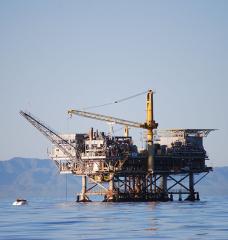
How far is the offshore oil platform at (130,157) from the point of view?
182 metres

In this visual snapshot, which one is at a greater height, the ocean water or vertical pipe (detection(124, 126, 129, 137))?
vertical pipe (detection(124, 126, 129, 137))

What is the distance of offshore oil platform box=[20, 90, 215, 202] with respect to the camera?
181750 millimetres

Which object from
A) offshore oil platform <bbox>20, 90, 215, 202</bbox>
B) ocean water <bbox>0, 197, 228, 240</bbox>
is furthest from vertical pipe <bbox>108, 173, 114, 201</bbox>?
ocean water <bbox>0, 197, 228, 240</bbox>

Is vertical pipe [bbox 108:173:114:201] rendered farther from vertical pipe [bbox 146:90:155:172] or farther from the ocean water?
the ocean water

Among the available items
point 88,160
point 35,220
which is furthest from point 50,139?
point 35,220

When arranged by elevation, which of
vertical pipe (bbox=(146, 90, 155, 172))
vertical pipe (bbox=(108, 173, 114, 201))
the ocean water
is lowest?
the ocean water

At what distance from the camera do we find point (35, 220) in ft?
400

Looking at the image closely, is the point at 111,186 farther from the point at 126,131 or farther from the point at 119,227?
the point at 119,227

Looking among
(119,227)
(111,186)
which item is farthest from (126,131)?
(119,227)

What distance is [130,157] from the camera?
598 feet

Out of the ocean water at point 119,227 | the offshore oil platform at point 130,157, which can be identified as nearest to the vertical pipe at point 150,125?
the offshore oil platform at point 130,157

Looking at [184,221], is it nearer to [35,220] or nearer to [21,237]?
[35,220]

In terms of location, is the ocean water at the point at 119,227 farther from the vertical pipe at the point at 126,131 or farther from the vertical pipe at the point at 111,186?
the vertical pipe at the point at 126,131

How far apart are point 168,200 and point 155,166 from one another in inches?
403
